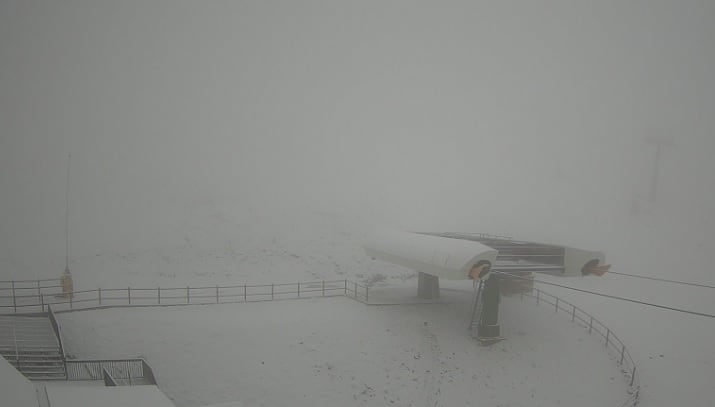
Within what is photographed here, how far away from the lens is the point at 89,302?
69.2 feet

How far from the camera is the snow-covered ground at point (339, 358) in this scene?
1581 centimetres

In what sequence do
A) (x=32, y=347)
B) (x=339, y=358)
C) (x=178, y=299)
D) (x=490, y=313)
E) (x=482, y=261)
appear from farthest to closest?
(x=178, y=299)
(x=490, y=313)
(x=482, y=261)
(x=339, y=358)
(x=32, y=347)

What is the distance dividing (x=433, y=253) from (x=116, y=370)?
1482 centimetres

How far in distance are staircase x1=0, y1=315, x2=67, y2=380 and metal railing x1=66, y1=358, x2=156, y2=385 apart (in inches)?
16.8

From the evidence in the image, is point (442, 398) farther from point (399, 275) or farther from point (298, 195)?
point (298, 195)

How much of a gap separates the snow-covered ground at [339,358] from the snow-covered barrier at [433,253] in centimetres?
352

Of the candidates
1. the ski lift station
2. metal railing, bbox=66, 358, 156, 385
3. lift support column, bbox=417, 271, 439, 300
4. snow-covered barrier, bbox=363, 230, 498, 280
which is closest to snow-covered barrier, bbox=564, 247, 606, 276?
the ski lift station

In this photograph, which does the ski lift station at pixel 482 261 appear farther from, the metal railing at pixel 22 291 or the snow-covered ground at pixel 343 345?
the metal railing at pixel 22 291

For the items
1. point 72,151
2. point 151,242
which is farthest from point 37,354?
point 72,151

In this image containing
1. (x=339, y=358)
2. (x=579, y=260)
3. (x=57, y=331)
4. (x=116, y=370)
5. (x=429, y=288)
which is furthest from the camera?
(x=429, y=288)

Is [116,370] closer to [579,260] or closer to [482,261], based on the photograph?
[482,261]

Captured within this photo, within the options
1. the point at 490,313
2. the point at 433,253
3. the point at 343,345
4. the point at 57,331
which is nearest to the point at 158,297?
the point at 57,331

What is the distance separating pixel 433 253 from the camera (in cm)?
1967

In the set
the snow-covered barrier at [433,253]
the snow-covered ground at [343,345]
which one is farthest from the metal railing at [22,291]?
the snow-covered barrier at [433,253]
